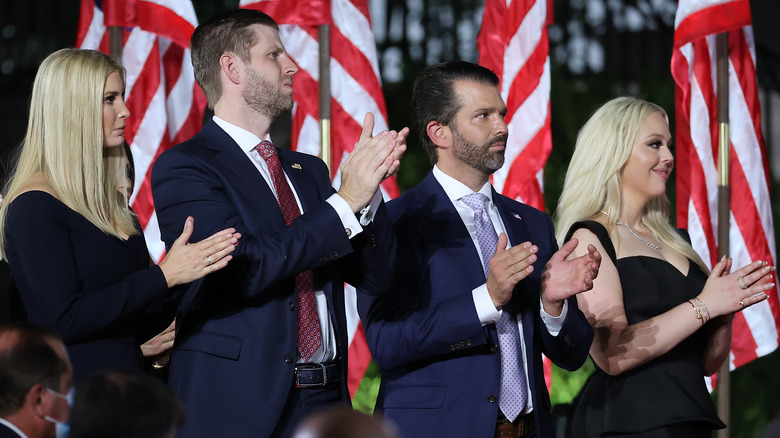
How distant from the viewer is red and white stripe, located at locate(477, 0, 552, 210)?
5.06m

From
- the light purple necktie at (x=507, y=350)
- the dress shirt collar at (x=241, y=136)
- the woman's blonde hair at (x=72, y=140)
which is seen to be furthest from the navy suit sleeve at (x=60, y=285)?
the light purple necktie at (x=507, y=350)

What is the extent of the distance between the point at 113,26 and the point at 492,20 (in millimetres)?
1903

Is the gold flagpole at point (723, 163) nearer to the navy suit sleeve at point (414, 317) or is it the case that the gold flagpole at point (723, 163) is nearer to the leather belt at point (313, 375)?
the navy suit sleeve at point (414, 317)

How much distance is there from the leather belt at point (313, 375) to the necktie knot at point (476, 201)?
83cm

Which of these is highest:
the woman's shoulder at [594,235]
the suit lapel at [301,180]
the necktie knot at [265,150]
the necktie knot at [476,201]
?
the necktie knot at [265,150]

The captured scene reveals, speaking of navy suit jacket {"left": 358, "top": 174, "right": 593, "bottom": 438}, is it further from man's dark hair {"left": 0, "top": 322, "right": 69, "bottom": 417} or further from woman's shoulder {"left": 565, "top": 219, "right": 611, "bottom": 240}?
man's dark hair {"left": 0, "top": 322, "right": 69, "bottom": 417}

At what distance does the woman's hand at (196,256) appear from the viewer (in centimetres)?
249

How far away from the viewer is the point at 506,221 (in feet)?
10.7

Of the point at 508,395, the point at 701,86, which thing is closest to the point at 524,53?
the point at 701,86

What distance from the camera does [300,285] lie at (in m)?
2.72

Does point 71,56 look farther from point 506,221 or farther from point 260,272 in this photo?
point 506,221

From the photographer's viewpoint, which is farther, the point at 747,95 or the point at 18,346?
the point at 747,95

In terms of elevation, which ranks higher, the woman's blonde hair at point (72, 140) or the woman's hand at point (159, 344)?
the woman's blonde hair at point (72, 140)

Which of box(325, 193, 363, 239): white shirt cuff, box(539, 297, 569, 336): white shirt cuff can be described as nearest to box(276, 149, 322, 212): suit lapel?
box(325, 193, 363, 239): white shirt cuff
